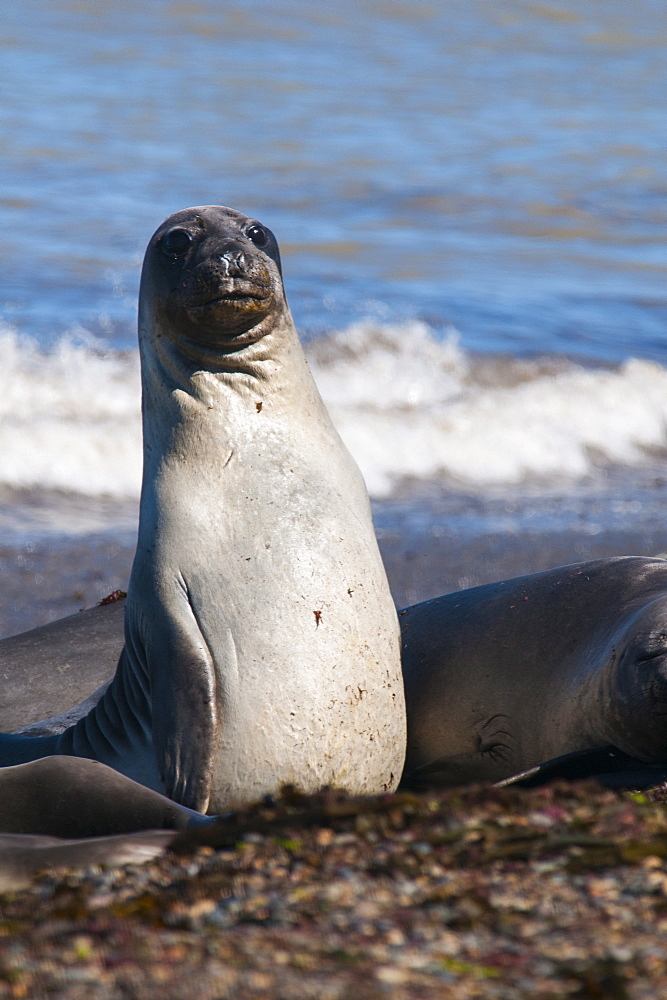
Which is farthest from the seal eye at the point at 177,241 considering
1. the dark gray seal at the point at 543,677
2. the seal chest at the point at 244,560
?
the dark gray seal at the point at 543,677

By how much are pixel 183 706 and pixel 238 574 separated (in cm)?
43

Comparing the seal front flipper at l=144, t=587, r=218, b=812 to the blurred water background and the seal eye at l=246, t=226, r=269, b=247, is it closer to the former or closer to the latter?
the seal eye at l=246, t=226, r=269, b=247

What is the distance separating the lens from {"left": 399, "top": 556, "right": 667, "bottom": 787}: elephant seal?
3.75m

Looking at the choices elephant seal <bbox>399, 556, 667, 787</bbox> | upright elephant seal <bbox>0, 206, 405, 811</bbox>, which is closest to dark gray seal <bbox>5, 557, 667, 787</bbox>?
elephant seal <bbox>399, 556, 667, 787</bbox>

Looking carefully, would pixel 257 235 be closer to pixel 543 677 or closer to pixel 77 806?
pixel 543 677

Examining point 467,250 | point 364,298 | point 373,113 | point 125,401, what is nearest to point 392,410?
point 125,401

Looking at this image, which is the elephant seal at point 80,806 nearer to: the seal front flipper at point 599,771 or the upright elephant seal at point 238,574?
the upright elephant seal at point 238,574

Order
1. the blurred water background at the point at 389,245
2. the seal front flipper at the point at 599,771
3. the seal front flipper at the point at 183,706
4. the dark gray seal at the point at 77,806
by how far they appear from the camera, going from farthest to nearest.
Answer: the blurred water background at the point at 389,245 < the seal front flipper at the point at 183,706 < the seal front flipper at the point at 599,771 < the dark gray seal at the point at 77,806

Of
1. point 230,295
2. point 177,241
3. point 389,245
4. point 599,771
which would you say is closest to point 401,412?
point 389,245

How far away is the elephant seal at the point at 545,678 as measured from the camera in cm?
375

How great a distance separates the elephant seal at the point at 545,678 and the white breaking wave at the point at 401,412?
403 centimetres

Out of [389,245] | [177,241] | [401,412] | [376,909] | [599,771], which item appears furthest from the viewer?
[389,245]

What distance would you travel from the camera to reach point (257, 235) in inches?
169

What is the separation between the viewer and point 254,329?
4.15 meters
